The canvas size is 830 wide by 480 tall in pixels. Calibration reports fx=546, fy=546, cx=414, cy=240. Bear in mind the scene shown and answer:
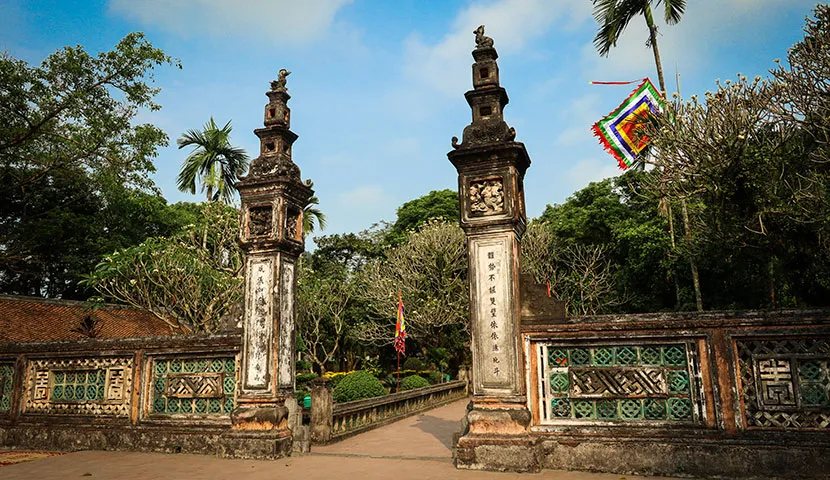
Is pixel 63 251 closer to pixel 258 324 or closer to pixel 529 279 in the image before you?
pixel 258 324

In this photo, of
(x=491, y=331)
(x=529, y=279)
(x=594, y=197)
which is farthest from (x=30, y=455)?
(x=594, y=197)

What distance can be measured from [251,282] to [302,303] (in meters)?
17.6

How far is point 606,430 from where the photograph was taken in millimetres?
6164

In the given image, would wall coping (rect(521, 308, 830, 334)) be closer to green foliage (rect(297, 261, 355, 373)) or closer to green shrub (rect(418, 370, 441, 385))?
green shrub (rect(418, 370, 441, 385))

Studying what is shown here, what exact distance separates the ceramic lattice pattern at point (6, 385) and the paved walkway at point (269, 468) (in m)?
2.24

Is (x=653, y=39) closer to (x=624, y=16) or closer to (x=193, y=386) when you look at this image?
(x=624, y=16)

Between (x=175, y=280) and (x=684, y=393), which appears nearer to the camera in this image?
(x=684, y=393)

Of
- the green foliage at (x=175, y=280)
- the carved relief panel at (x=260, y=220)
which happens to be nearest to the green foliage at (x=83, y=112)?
the green foliage at (x=175, y=280)

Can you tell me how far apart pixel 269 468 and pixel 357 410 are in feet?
14.1

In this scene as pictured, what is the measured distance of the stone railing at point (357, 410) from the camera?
9.23 meters

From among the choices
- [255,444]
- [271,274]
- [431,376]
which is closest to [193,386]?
[255,444]

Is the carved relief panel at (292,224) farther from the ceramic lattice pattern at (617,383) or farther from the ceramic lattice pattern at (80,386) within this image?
the ceramic lattice pattern at (617,383)

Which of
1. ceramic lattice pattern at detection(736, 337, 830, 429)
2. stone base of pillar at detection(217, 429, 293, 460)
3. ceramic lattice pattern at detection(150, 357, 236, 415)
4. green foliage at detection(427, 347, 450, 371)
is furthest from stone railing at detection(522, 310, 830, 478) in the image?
green foliage at detection(427, 347, 450, 371)

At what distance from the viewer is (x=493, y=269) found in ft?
22.9
